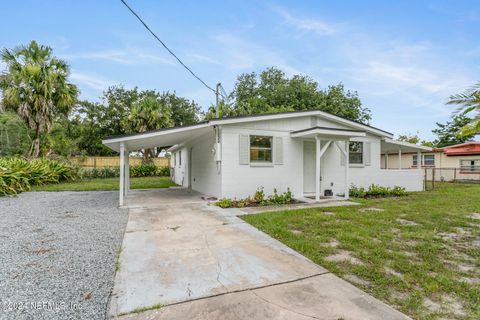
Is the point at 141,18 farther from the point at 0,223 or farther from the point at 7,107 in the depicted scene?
the point at 7,107

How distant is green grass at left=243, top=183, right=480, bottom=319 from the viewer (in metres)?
2.66

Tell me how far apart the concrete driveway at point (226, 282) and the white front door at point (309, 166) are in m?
5.60

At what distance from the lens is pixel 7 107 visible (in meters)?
14.2

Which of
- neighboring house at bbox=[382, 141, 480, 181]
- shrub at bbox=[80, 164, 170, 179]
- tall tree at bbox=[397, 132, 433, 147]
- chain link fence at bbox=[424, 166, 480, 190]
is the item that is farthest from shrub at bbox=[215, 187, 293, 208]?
tall tree at bbox=[397, 132, 433, 147]

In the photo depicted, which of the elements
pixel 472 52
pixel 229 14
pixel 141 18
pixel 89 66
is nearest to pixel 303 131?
pixel 229 14

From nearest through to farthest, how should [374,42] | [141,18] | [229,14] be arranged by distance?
[141,18] < [229,14] < [374,42]

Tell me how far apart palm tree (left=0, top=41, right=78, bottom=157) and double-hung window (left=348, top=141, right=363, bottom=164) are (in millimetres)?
15571

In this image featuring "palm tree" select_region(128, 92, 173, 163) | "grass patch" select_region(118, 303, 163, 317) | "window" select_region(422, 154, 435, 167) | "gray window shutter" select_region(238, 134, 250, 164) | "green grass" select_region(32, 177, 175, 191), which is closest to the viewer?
"grass patch" select_region(118, 303, 163, 317)

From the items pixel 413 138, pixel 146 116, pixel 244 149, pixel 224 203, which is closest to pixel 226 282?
pixel 224 203

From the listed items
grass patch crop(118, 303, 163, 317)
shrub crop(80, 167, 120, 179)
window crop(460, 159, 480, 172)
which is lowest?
grass patch crop(118, 303, 163, 317)

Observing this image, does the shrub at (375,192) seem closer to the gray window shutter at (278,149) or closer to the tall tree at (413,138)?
the gray window shutter at (278,149)

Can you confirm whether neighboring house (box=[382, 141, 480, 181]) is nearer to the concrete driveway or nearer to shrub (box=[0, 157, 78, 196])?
the concrete driveway

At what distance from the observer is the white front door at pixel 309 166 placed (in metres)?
9.98

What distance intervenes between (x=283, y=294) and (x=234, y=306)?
56 centimetres
